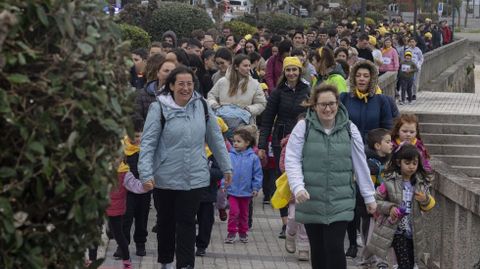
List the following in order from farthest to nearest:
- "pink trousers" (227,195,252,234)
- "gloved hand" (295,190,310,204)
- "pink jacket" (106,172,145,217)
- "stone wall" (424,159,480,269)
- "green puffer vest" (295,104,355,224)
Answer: "pink trousers" (227,195,252,234) → "pink jacket" (106,172,145,217) → "stone wall" (424,159,480,269) → "green puffer vest" (295,104,355,224) → "gloved hand" (295,190,310,204)

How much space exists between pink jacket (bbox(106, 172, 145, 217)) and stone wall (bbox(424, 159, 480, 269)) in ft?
8.55

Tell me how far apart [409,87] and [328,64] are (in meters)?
14.4

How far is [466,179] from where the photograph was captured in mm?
10289

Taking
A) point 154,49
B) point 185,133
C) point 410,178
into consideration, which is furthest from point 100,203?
point 154,49

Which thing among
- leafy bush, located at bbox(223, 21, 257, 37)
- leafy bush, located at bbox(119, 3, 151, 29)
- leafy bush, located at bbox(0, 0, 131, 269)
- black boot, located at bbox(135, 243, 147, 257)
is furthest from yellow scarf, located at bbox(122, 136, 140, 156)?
leafy bush, located at bbox(223, 21, 257, 37)

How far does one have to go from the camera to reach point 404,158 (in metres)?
9.52

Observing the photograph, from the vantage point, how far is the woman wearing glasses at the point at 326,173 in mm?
8523

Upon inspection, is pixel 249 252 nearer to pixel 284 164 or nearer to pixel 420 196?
pixel 420 196

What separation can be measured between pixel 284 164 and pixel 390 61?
16435 mm

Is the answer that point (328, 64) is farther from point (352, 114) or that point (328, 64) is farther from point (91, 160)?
point (91, 160)

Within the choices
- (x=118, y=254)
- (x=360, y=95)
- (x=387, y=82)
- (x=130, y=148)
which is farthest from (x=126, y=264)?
(x=387, y=82)

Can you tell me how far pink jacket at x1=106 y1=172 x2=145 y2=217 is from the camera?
32.1ft

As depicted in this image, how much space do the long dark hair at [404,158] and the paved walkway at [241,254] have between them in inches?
62.9

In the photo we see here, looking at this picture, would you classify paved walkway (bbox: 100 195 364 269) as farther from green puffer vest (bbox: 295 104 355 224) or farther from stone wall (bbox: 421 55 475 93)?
stone wall (bbox: 421 55 475 93)
